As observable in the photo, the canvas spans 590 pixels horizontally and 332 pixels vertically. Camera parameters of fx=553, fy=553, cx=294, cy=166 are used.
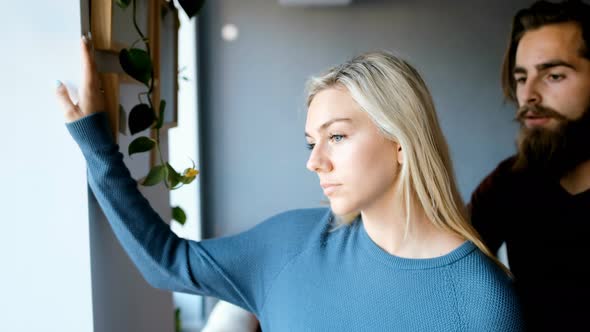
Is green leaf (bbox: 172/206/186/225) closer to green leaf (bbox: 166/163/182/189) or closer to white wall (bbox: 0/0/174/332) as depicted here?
green leaf (bbox: 166/163/182/189)

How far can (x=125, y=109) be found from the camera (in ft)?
3.63

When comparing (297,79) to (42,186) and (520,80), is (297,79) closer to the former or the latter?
(520,80)

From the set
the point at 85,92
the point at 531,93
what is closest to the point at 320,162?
the point at 85,92

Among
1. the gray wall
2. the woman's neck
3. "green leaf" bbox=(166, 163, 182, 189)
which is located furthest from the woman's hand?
the gray wall

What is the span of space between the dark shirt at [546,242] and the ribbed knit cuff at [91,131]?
3.43 ft

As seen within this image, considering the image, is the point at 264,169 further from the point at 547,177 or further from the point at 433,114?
the point at 433,114

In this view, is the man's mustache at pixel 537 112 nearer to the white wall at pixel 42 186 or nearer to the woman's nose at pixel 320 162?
the woman's nose at pixel 320 162

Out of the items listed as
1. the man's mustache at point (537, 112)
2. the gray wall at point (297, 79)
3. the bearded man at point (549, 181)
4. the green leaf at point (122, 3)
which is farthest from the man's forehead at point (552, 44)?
Answer: the gray wall at point (297, 79)

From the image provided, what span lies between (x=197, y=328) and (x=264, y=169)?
38.9 inches

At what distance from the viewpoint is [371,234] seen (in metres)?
1.08

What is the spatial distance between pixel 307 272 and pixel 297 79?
6.85ft

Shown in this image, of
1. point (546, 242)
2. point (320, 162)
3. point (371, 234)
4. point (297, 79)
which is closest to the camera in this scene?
point (320, 162)

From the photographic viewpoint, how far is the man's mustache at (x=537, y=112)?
64.8 inches

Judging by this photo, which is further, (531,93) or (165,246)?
(531,93)
